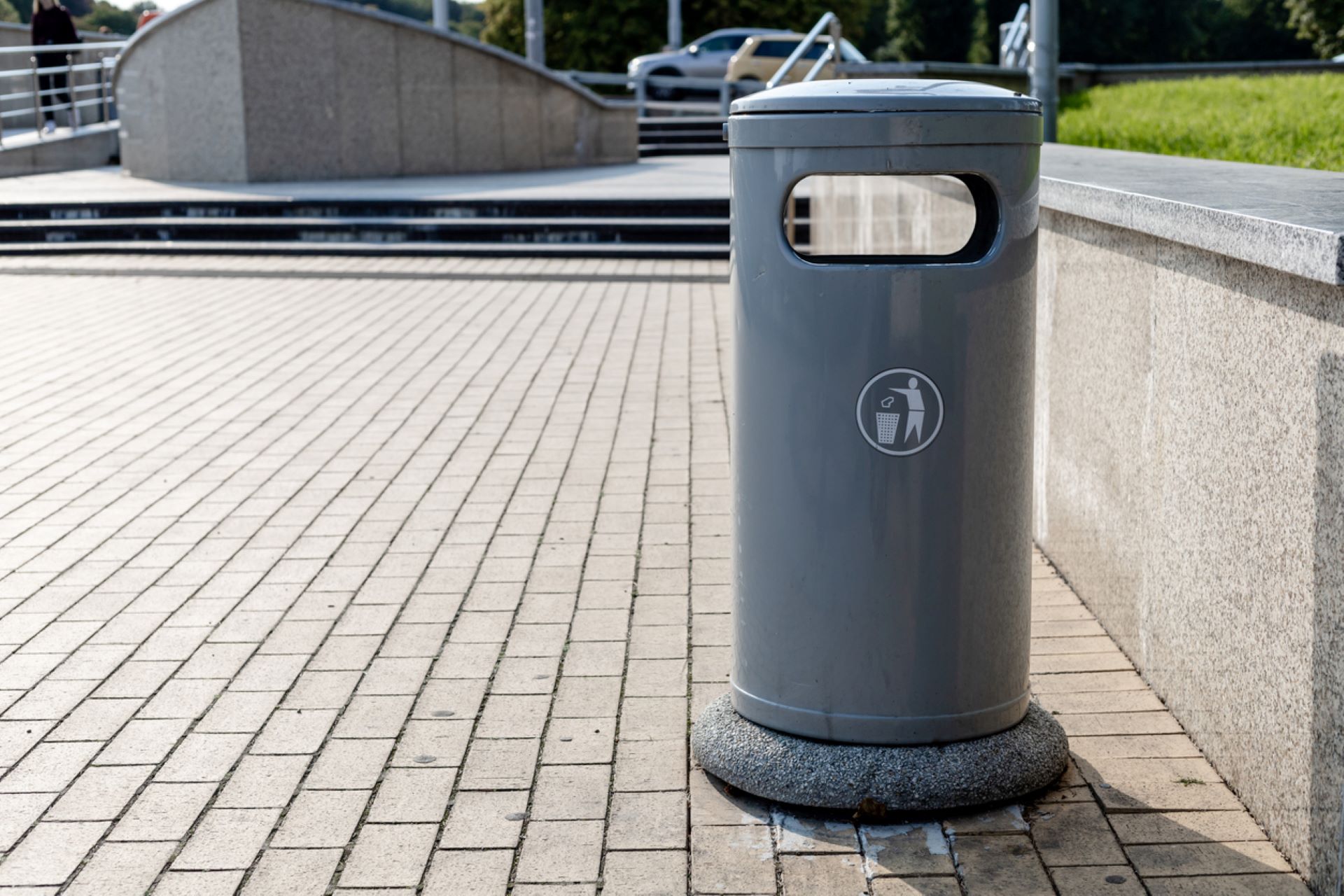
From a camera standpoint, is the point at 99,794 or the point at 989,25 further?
the point at 989,25

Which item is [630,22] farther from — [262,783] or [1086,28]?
[262,783]

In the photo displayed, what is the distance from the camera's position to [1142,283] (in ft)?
12.5

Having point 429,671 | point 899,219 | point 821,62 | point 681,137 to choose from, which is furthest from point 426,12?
point 429,671

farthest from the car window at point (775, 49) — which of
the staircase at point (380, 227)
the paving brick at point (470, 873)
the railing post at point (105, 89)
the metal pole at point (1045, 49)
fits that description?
the paving brick at point (470, 873)

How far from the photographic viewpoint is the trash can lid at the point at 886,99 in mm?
2969

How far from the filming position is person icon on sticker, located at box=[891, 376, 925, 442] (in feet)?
9.91

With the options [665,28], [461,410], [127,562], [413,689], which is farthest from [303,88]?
[665,28]

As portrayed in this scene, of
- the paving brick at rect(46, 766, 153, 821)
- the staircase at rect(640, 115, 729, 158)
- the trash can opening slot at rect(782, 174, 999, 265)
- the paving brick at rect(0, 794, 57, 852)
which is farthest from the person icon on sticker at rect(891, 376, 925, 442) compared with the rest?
the staircase at rect(640, 115, 729, 158)

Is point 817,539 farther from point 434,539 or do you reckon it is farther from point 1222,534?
point 434,539

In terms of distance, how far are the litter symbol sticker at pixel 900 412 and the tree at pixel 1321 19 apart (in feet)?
83.1

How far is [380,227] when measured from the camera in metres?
14.2

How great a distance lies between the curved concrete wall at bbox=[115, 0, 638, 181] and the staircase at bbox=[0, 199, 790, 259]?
9.85ft

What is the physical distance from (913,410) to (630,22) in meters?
44.8

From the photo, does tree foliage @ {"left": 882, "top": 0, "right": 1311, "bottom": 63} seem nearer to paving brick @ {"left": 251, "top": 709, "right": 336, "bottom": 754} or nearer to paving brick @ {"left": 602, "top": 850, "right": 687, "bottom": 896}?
paving brick @ {"left": 251, "top": 709, "right": 336, "bottom": 754}
